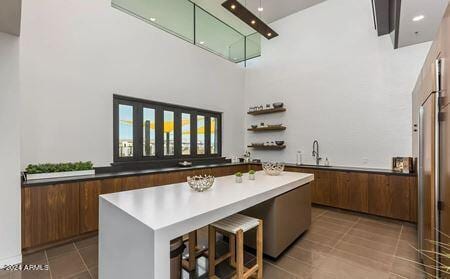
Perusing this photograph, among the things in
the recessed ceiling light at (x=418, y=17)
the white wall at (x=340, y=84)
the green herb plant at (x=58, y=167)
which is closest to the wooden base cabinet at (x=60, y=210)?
the green herb plant at (x=58, y=167)

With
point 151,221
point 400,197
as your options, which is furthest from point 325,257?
point 151,221

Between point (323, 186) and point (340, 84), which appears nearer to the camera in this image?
point (323, 186)

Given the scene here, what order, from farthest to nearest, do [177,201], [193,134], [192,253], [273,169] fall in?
[193,134], [273,169], [192,253], [177,201]

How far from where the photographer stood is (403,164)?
378 cm

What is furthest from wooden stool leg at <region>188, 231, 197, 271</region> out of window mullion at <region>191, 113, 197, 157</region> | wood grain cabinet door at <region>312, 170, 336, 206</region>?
wood grain cabinet door at <region>312, 170, 336, 206</region>

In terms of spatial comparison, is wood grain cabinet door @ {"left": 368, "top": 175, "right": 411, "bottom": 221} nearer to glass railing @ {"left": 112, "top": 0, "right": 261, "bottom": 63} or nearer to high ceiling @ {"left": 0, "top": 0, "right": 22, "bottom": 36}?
glass railing @ {"left": 112, "top": 0, "right": 261, "bottom": 63}

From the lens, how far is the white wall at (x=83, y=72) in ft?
9.69

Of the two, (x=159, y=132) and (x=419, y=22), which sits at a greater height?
(x=419, y=22)

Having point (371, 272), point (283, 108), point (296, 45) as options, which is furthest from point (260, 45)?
point (371, 272)

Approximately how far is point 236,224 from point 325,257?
1332 mm

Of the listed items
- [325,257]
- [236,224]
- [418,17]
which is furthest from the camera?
[418,17]

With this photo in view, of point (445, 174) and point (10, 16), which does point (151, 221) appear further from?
point (10, 16)

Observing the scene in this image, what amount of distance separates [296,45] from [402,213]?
419cm

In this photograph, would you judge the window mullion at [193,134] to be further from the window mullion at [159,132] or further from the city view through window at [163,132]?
the window mullion at [159,132]
